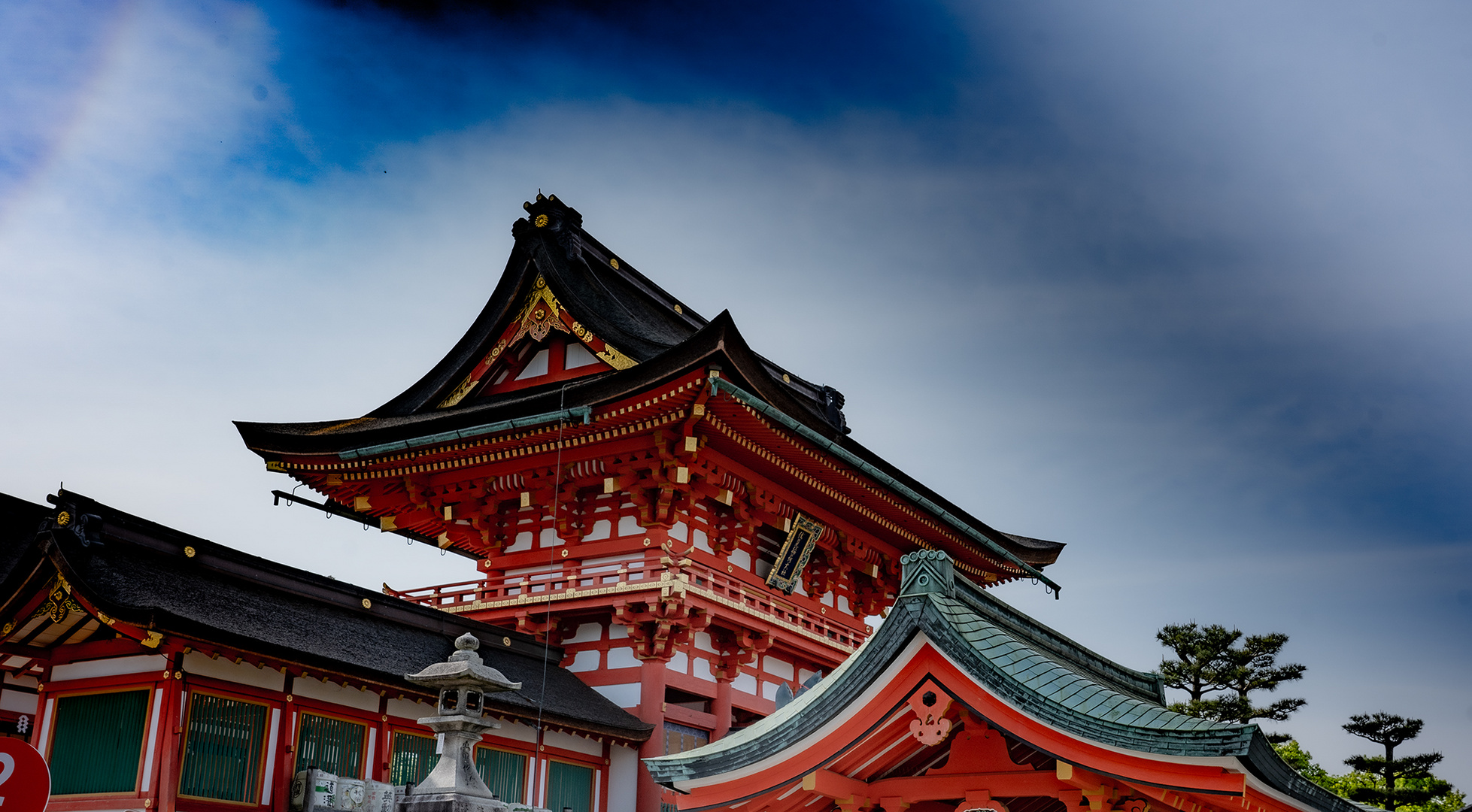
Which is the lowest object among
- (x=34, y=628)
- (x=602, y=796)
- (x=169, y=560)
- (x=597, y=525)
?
(x=602, y=796)

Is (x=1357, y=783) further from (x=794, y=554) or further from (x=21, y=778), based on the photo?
(x=21, y=778)

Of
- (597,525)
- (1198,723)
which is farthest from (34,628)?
(1198,723)

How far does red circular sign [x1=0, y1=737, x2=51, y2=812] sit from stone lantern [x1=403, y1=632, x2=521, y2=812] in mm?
4550

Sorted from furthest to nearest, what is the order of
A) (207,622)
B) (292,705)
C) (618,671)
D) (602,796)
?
1. (618,671)
2. (602,796)
3. (292,705)
4. (207,622)

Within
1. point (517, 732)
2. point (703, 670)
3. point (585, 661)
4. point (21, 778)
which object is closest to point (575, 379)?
point (585, 661)

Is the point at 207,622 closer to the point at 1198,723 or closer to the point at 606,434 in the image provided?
the point at 606,434

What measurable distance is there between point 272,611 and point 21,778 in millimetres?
8265

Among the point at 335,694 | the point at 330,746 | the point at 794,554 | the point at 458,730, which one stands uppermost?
the point at 794,554

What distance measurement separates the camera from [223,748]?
12461mm

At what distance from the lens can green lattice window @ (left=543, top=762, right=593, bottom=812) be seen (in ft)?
54.0

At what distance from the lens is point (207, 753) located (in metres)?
12.3

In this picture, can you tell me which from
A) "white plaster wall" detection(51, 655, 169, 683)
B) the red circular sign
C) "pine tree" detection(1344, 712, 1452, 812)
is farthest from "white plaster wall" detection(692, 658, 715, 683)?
"pine tree" detection(1344, 712, 1452, 812)

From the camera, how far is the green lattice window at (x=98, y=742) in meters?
12.1

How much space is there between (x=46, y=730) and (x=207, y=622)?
8.16 feet
